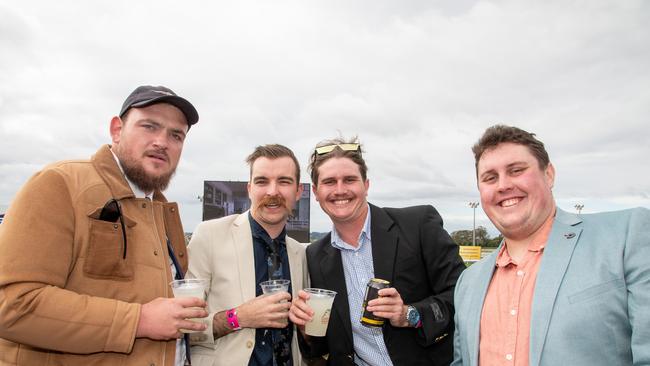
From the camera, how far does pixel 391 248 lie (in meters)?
Result: 3.29

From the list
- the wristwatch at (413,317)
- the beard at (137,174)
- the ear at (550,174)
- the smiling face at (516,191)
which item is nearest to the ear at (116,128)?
the beard at (137,174)

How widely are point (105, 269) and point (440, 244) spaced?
2.54 meters

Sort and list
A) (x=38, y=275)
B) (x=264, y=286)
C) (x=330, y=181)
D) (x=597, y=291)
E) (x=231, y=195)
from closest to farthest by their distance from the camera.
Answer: (x=38, y=275) → (x=597, y=291) → (x=264, y=286) → (x=330, y=181) → (x=231, y=195)

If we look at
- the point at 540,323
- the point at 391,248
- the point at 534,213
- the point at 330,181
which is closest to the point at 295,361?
the point at 391,248

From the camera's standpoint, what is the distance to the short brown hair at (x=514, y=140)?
2531 millimetres

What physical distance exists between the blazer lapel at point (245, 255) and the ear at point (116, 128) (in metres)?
1.18

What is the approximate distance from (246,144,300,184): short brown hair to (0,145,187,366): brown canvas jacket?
1.31m

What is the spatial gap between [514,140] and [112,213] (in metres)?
2.57

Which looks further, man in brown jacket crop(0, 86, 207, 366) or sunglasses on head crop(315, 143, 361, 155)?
sunglasses on head crop(315, 143, 361, 155)

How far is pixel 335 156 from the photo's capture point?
11.5 feet

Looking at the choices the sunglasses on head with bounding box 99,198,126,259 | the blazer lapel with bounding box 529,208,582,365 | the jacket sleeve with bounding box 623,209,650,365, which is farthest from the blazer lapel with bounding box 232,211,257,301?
the jacket sleeve with bounding box 623,209,650,365

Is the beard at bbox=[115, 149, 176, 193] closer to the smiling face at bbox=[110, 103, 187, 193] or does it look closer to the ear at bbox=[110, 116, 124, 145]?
the smiling face at bbox=[110, 103, 187, 193]

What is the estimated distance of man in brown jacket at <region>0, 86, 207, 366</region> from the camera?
1.83m

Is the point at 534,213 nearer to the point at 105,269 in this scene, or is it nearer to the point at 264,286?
the point at 264,286
